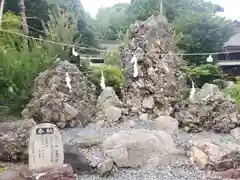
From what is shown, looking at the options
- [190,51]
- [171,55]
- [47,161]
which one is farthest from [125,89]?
[190,51]

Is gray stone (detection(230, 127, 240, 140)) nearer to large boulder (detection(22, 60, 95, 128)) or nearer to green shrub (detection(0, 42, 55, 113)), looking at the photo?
large boulder (detection(22, 60, 95, 128))

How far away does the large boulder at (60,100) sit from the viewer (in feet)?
20.5

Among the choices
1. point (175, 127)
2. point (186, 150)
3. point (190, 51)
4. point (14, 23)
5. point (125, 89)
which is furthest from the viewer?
point (190, 51)

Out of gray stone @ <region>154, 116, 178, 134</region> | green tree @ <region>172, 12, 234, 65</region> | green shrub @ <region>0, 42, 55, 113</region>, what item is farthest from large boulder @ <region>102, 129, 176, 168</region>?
green tree @ <region>172, 12, 234, 65</region>

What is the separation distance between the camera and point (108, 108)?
682 cm

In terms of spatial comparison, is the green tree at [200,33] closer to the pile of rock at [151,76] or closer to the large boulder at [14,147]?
the pile of rock at [151,76]

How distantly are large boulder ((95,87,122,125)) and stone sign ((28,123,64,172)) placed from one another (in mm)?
2331

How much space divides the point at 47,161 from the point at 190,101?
11.3ft

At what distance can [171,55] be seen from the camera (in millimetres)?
7383

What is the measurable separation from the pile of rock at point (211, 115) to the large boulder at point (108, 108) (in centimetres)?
132

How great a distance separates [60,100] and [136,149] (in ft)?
7.03

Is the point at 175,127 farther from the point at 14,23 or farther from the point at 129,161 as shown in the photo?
the point at 14,23

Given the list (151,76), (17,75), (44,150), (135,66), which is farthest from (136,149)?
(17,75)

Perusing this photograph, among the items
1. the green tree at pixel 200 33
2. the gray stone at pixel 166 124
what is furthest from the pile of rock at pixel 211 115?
the green tree at pixel 200 33
